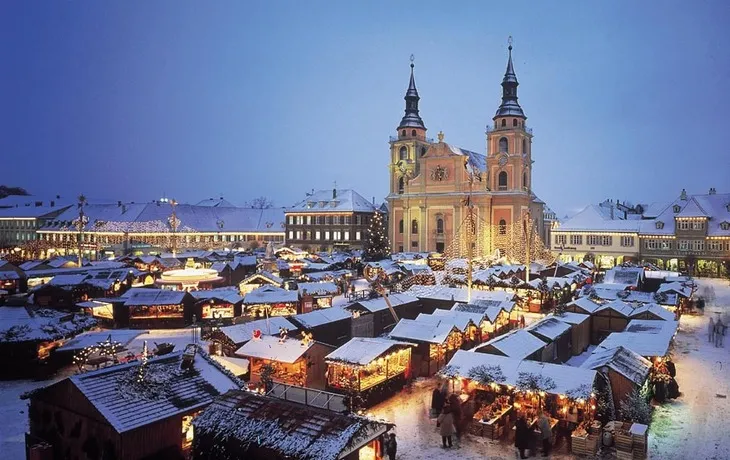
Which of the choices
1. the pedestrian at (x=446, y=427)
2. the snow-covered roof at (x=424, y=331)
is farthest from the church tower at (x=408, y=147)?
the pedestrian at (x=446, y=427)

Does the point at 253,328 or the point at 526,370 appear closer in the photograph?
the point at 526,370

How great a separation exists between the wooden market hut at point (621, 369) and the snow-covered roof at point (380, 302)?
10.7m

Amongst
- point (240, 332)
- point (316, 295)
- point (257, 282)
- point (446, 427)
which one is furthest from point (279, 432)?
point (257, 282)

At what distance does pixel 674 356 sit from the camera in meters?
19.9

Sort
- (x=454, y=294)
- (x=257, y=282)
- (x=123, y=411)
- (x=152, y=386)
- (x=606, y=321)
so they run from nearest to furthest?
(x=123, y=411)
(x=152, y=386)
(x=606, y=321)
(x=454, y=294)
(x=257, y=282)

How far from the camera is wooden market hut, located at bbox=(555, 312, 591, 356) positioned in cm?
2081

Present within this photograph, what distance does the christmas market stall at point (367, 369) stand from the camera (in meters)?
14.7

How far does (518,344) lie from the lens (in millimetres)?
16266

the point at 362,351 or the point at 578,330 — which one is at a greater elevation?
the point at 362,351

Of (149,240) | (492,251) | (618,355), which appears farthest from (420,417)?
(149,240)

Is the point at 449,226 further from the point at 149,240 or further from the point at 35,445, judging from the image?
the point at 35,445

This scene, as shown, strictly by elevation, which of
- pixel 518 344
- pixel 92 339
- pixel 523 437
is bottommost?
pixel 523 437

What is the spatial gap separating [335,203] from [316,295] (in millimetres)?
40272

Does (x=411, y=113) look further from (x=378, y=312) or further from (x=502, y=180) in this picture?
(x=378, y=312)
